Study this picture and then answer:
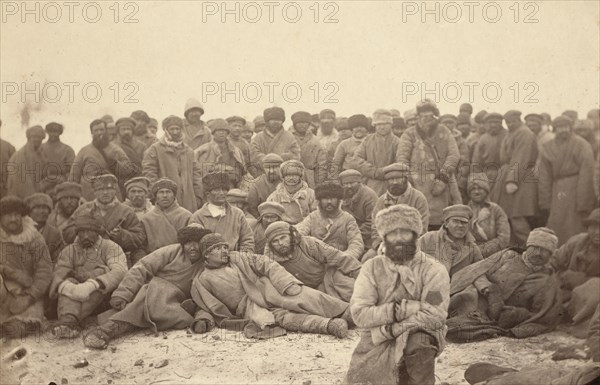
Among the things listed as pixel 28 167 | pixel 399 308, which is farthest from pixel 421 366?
pixel 28 167

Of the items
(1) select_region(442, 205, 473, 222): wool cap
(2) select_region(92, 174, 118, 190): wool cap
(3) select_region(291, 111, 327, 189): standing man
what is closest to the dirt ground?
(1) select_region(442, 205, 473, 222): wool cap

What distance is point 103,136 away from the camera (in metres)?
6.98

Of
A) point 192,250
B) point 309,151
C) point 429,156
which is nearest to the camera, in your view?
point 192,250

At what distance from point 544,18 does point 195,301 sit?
366cm

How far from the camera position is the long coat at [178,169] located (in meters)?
6.94

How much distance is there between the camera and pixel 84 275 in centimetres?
651

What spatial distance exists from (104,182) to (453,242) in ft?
9.74

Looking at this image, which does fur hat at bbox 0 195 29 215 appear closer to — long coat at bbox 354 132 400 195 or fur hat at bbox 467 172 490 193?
long coat at bbox 354 132 400 195

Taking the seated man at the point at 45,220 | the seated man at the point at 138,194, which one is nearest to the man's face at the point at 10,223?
the seated man at the point at 45,220

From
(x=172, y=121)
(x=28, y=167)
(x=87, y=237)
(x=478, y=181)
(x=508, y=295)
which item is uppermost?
(x=172, y=121)

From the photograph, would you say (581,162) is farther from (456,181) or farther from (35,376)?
(35,376)

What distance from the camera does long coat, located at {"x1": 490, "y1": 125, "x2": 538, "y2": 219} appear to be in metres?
6.82

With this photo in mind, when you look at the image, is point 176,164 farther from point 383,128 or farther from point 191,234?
point 383,128

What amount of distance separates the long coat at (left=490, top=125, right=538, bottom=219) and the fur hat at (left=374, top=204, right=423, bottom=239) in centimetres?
118
